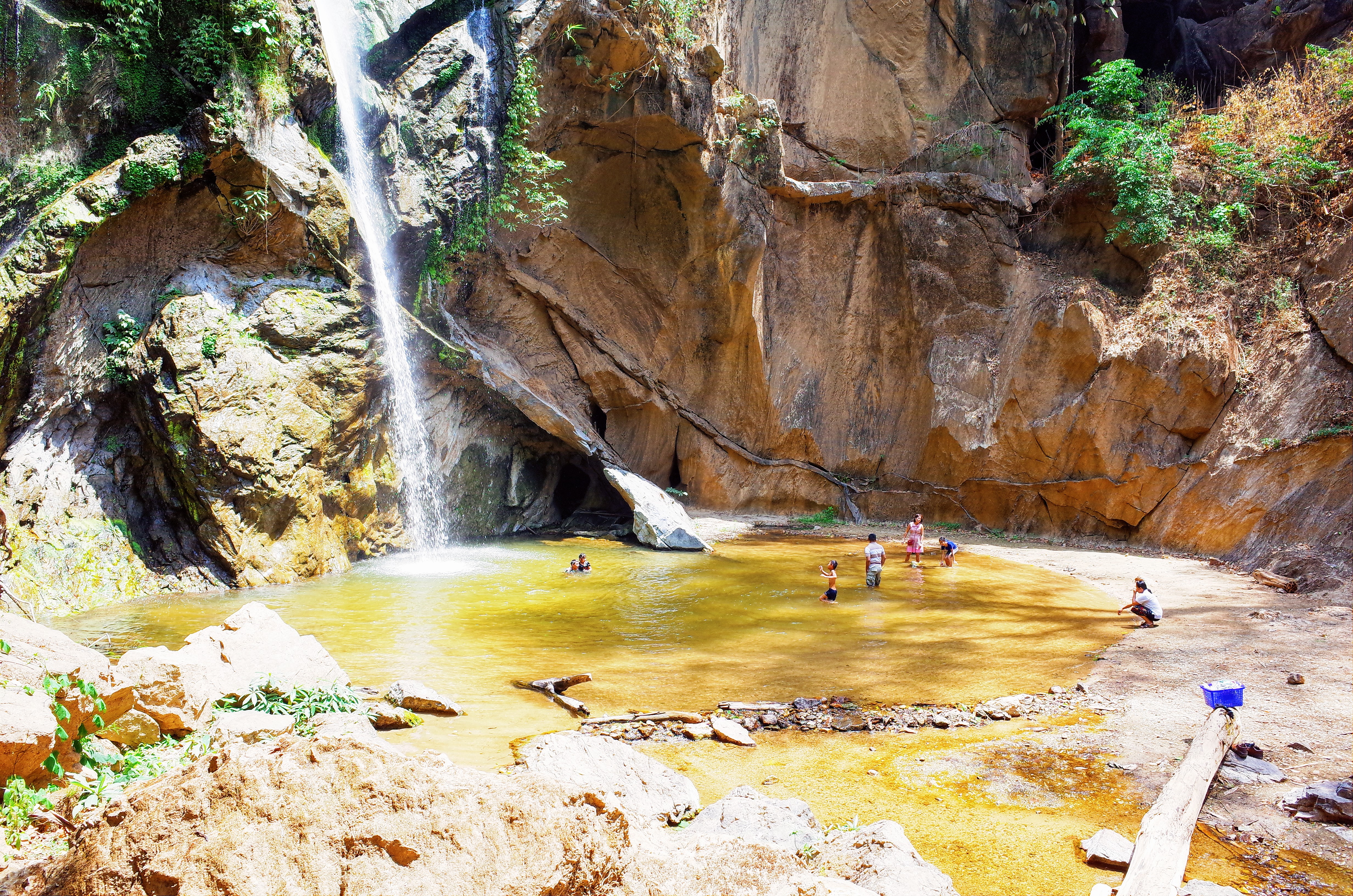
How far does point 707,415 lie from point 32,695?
16640mm

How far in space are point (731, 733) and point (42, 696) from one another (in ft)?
12.6

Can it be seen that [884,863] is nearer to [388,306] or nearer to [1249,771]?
[1249,771]

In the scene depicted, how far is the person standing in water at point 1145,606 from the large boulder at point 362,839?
7.88 meters

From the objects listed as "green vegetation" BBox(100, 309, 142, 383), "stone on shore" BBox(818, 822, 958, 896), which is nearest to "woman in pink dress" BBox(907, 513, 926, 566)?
"stone on shore" BBox(818, 822, 958, 896)

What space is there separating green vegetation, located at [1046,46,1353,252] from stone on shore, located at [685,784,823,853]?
1562cm

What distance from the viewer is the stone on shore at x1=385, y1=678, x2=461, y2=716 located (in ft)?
17.6

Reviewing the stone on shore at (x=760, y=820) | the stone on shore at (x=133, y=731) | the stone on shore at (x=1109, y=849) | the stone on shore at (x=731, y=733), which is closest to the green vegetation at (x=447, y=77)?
the stone on shore at (x=731, y=733)

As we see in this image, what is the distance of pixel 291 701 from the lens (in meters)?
4.59

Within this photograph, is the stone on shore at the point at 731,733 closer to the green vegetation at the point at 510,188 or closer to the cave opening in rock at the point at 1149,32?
the green vegetation at the point at 510,188

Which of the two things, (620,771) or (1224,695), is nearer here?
(620,771)

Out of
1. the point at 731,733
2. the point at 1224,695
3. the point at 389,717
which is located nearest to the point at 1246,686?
the point at 1224,695

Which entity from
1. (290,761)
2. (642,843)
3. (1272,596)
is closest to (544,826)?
(642,843)

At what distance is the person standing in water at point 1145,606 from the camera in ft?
27.2

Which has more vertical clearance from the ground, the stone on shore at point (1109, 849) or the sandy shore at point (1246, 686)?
the sandy shore at point (1246, 686)
